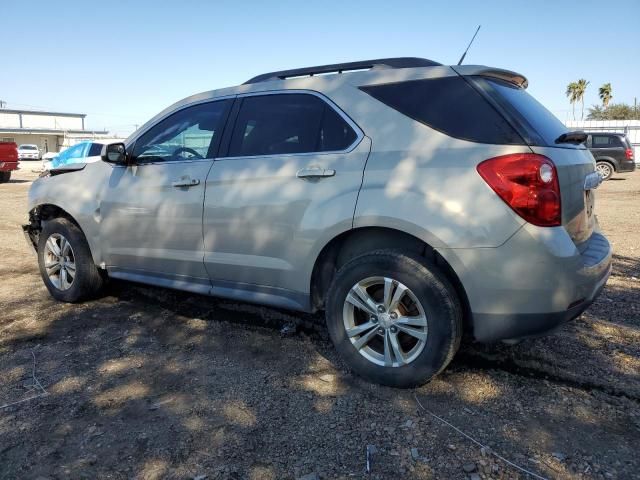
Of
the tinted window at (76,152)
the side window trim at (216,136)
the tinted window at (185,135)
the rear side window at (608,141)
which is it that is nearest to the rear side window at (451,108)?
the side window trim at (216,136)

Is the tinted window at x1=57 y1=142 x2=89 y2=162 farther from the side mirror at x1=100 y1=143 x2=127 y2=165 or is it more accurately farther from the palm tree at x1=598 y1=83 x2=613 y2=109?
the palm tree at x1=598 y1=83 x2=613 y2=109

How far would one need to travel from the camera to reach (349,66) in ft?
11.5

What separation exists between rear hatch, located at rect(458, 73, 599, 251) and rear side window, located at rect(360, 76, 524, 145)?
0.18 ft

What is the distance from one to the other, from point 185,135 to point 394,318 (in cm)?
223

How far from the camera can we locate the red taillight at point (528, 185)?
2.61m

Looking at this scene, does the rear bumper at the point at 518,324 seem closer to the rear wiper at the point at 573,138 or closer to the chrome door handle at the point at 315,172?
the rear wiper at the point at 573,138

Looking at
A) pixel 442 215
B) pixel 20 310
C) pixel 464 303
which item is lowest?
pixel 20 310

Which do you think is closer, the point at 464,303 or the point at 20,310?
the point at 464,303

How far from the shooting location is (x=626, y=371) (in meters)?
3.21

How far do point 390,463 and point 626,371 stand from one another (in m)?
1.81

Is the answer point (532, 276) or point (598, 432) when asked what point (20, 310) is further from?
point (598, 432)

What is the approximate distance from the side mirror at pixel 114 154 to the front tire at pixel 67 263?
0.83 meters

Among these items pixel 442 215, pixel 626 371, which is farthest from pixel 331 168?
pixel 626 371

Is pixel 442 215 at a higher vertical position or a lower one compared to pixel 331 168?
lower
